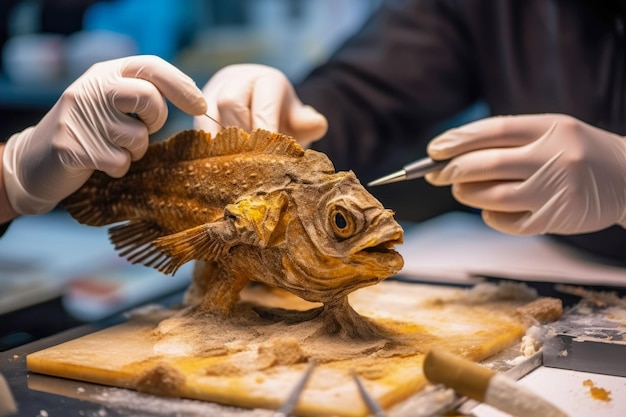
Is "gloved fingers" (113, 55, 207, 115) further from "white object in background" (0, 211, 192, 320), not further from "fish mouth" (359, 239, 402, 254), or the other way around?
"white object in background" (0, 211, 192, 320)

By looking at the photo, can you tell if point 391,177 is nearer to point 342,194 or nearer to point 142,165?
point 342,194

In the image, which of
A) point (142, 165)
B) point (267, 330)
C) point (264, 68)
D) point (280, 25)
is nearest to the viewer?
point (267, 330)

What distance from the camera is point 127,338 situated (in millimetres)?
2379

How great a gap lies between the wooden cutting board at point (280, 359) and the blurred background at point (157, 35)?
2.13 m

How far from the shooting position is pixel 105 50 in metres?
4.57

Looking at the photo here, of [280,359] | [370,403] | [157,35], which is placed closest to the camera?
[370,403]

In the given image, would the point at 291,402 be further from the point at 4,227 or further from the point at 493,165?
the point at 4,227

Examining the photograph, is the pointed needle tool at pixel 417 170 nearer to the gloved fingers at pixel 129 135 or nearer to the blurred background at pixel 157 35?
the gloved fingers at pixel 129 135

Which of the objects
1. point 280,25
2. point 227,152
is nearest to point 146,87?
point 227,152

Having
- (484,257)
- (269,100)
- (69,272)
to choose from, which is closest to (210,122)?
(269,100)

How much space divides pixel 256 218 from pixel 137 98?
21.7 inches

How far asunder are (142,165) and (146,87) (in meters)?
0.31

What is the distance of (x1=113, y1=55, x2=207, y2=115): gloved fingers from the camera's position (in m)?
2.41

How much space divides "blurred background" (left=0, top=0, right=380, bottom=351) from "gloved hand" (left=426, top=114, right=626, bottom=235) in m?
1.83
